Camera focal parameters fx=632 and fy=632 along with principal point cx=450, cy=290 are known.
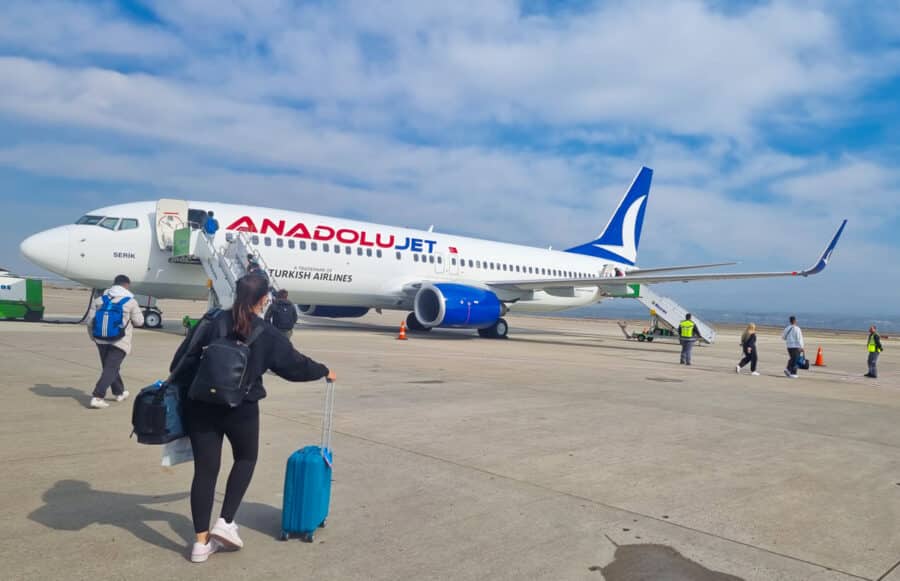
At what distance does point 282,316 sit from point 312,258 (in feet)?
20.6

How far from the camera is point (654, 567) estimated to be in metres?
3.37

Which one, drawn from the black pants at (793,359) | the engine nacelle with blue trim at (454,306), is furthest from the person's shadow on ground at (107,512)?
the engine nacelle with blue trim at (454,306)

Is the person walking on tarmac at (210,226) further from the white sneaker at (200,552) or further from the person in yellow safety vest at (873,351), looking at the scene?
the person in yellow safety vest at (873,351)

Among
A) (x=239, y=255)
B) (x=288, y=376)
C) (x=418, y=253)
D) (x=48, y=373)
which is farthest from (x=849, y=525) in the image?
(x=418, y=253)

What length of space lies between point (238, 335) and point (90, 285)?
1530 cm

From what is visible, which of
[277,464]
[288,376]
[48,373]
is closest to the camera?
[288,376]

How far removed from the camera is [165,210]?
1667 cm

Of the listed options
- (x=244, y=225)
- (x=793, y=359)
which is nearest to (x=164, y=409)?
(x=793, y=359)

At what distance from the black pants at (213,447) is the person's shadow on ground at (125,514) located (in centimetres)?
30

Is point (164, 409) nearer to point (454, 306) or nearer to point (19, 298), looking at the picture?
point (454, 306)

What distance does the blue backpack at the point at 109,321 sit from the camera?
6852 millimetres

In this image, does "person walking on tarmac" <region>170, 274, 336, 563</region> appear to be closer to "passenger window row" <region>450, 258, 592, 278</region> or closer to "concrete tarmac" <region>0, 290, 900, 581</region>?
"concrete tarmac" <region>0, 290, 900, 581</region>

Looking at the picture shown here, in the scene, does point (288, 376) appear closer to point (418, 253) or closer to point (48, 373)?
point (48, 373)

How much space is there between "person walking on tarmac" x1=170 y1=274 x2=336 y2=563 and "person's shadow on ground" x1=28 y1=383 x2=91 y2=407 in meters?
4.48
